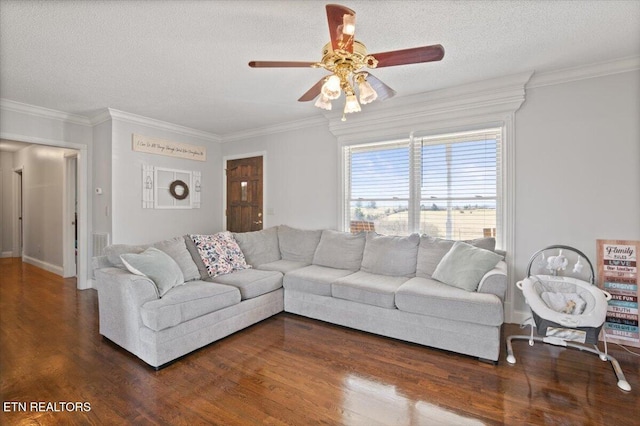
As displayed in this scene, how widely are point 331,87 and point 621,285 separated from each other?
316cm

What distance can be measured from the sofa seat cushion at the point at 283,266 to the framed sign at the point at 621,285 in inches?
121

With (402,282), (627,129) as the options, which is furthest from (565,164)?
→ (402,282)

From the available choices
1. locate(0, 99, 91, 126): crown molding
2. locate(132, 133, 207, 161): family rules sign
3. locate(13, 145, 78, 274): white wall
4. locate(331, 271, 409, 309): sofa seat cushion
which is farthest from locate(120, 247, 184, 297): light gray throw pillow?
locate(13, 145, 78, 274): white wall

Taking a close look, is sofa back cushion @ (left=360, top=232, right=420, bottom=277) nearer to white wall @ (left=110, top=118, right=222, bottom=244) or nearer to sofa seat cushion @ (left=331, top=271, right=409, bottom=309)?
sofa seat cushion @ (left=331, top=271, right=409, bottom=309)

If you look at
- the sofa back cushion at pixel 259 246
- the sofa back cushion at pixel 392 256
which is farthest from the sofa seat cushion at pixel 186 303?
the sofa back cushion at pixel 392 256

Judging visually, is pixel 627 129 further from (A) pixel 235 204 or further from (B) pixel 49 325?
(B) pixel 49 325

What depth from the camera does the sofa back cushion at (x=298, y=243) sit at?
4117 mm

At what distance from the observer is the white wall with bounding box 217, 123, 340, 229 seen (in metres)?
4.38

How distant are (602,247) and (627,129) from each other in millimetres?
1086

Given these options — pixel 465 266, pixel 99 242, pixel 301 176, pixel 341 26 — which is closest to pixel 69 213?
pixel 99 242

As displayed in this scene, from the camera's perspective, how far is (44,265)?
5848mm

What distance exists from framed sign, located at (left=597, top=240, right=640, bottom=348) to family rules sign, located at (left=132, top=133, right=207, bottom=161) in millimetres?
5445

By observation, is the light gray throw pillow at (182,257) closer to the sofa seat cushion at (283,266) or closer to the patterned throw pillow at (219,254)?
the patterned throw pillow at (219,254)

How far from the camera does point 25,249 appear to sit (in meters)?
6.68
